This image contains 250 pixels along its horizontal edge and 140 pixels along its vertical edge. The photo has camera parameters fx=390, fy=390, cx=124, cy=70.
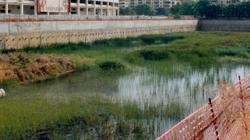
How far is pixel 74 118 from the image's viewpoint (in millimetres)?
11492

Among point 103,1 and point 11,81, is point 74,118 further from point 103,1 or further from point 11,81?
point 103,1

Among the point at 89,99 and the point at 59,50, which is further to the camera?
the point at 59,50

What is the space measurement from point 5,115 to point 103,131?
10.2 ft

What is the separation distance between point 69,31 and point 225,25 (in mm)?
30681

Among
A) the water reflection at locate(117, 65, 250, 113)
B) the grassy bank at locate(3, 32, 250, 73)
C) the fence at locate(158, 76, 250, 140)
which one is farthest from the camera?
the grassy bank at locate(3, 32, 250, 73)

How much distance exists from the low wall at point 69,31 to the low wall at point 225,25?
10.00m

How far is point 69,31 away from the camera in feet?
100

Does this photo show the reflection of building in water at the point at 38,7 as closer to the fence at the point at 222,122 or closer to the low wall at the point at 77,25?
the low wall at the point at 77,25

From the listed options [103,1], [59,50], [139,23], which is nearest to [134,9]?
[103,1]

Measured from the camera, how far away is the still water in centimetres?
1342

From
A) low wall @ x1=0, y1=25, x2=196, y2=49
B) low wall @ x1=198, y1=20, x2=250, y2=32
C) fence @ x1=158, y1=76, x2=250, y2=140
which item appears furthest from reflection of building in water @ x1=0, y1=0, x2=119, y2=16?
fence @ x1=158, y1=76, x2=250, y2=140

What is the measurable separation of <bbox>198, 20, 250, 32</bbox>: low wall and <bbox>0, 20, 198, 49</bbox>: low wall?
10000mm

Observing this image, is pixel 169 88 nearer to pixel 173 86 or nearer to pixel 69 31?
pixel 173 86

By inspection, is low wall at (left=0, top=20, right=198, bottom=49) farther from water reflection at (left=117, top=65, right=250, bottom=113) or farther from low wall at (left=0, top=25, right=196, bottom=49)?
water reflection at (left=117, top=65, right=250, bottom=113)
